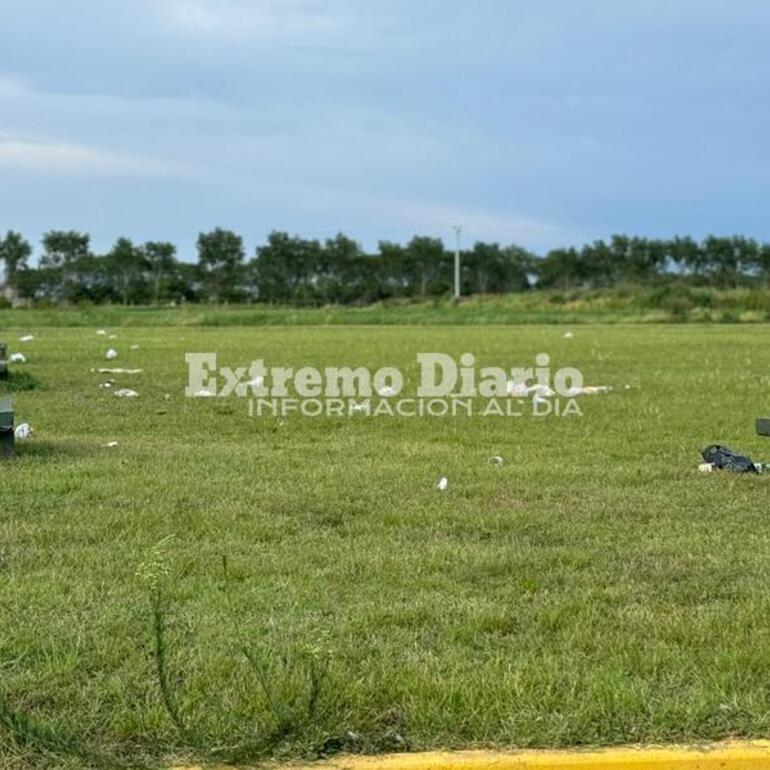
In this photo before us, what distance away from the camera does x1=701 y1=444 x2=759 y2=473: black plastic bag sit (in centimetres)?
725

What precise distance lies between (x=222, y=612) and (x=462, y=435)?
5783 mm

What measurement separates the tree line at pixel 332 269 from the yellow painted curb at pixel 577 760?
75.0 m

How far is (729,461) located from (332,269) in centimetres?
8085

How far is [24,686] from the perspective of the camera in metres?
3.41

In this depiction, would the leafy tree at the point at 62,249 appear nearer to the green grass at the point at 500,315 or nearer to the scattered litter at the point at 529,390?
the green grass at the point at 500,315

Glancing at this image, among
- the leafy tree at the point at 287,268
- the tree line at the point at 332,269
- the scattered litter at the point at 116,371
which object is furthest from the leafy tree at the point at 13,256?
the scattered litter at the point at 116,371

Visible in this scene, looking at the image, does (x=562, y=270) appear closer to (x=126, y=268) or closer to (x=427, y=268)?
(x=427, y=268)

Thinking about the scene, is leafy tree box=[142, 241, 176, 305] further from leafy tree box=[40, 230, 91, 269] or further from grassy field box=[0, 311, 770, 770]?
grassy field box=[0, 311, 770, 770]

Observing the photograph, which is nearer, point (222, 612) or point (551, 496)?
point (222, 612)

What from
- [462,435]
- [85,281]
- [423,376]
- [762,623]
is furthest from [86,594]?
[85,281]

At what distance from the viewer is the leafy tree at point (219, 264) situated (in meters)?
81.5

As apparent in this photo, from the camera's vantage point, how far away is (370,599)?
4332 mm

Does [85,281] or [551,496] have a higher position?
[85,281]

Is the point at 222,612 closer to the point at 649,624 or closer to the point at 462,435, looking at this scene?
the point at 649,624
